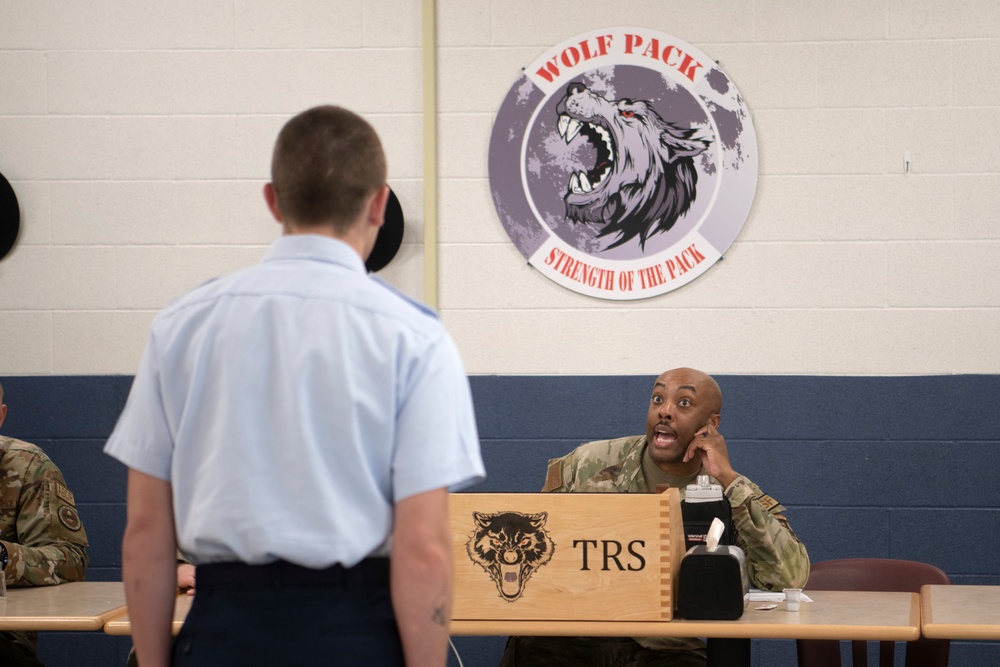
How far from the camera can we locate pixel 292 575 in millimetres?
1317

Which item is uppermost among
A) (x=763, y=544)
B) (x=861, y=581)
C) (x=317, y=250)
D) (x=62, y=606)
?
(x=317, y=250)

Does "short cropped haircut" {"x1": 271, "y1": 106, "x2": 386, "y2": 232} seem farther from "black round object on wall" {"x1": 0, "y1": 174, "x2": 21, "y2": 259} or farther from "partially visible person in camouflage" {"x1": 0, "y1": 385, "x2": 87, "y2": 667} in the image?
"black round object on wall" {"x1": 0, "y1": 174, "x2": 21, "y2": 259}

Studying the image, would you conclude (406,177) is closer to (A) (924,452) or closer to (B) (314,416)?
(A) (924,452)

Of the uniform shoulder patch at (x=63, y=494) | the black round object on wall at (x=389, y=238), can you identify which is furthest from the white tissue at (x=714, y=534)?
the black round object on wall at (x=389, y=238)

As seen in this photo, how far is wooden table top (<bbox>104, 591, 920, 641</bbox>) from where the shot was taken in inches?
92.4

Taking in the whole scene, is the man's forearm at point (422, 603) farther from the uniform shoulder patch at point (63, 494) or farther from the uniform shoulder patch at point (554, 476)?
the uniform shoulder patch at point (63, 494)

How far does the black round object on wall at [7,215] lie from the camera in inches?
163

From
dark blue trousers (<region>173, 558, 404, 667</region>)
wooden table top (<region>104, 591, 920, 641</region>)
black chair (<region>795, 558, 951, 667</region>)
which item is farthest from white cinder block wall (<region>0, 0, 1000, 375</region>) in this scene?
dark blue trousers (<region>173, 558, 404, 667</region>)

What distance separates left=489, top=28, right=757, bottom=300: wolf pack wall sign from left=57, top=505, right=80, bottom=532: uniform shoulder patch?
5.76 feet

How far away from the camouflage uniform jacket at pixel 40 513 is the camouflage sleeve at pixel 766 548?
1.72m

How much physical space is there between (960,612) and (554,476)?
123cm

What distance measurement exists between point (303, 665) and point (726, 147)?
307cm

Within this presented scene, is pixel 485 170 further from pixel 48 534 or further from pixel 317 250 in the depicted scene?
pixel 317 250

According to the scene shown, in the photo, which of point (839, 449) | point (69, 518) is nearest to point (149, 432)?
point (69, 518)
